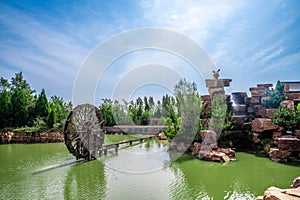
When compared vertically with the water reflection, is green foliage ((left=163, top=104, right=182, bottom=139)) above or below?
above

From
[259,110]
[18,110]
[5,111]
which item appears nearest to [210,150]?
[259,110]

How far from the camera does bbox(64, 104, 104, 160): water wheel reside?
31.0 ft

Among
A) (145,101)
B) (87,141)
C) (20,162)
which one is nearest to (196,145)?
(87,141)

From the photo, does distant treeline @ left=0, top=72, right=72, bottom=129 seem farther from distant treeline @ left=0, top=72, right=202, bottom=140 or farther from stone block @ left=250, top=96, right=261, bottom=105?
stone block @ left=250, top=96, right=261, bottom=105

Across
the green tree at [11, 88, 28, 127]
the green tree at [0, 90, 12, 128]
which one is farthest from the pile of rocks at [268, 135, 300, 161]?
the green tree at [0, 90, 12, 128]

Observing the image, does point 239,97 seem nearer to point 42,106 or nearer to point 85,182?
point 85,182

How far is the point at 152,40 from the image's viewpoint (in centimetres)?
1123

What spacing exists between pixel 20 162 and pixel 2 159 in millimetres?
1462

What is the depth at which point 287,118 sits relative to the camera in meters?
10.5

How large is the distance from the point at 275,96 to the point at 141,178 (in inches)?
412

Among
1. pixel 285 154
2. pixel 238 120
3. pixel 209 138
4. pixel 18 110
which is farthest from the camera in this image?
pixel 18 110

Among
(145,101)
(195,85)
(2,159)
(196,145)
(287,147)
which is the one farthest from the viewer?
(145,101)

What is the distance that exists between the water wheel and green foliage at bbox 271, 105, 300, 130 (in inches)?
365

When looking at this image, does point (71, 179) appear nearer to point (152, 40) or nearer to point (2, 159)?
point (2, 159)
